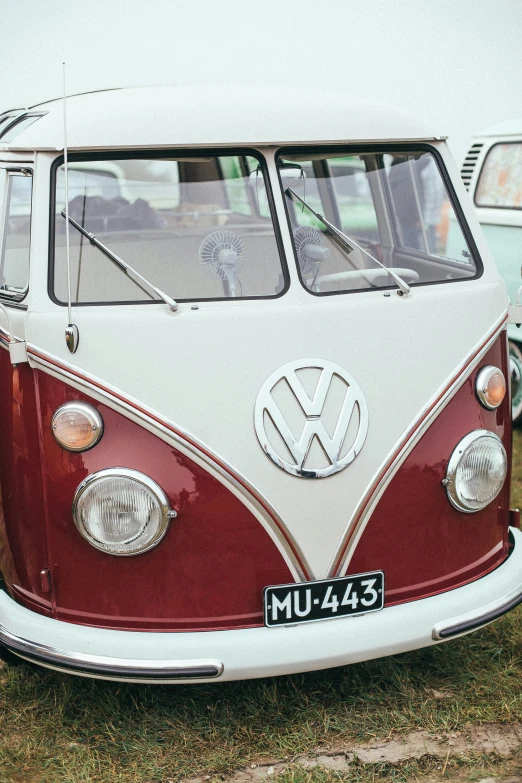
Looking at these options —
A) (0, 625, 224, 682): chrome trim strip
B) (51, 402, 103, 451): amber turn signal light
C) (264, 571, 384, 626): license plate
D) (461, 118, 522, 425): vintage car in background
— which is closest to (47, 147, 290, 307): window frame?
(51, 402, 103, 451): amber turn signal light

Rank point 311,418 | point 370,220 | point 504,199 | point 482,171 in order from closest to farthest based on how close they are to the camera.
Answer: point 311,418 → point 370,220 → point 504,199 → point 482,171

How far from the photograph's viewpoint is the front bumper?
7.82 feet

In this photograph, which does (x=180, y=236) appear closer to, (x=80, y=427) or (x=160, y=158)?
(x=160, y=158)

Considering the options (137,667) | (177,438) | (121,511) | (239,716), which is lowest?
(239,716)

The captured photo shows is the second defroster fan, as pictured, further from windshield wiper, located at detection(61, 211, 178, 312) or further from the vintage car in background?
the vintage car in background

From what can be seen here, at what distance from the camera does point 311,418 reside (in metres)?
2.48

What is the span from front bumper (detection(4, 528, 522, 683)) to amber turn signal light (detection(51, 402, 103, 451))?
57cm

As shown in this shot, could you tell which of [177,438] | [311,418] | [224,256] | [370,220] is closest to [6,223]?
[224,256]

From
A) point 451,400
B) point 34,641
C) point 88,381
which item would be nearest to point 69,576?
point 34,641

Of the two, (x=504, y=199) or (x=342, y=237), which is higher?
(x=504, y=199)

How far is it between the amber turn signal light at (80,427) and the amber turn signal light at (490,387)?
1.24m

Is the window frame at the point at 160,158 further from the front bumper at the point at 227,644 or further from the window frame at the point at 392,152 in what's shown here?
the front bumper at the point at 227,644

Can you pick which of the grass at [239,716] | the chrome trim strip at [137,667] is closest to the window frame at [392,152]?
the chrome trim strip at [137,667]

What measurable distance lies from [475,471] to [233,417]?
2.70ft
